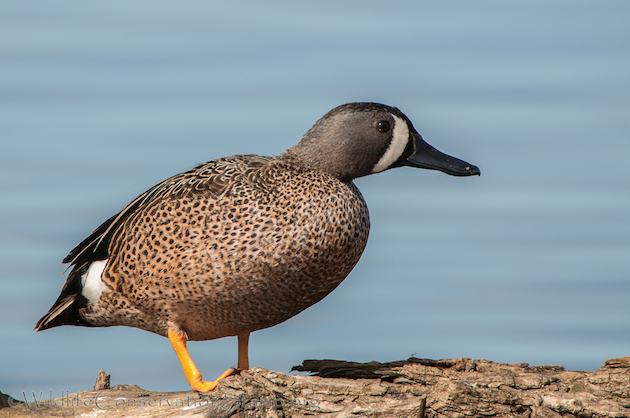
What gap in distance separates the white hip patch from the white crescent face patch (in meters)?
1.91

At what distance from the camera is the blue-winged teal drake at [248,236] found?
398 centimetres

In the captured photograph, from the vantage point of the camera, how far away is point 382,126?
4285 mm

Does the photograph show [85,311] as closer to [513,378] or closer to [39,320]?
[39,320]

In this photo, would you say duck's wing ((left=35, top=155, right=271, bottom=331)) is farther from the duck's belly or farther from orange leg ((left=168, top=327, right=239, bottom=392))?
orange leg ((left=168, top=327, right=239, bottom=392))

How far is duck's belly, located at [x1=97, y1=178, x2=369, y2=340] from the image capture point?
13.0 ft

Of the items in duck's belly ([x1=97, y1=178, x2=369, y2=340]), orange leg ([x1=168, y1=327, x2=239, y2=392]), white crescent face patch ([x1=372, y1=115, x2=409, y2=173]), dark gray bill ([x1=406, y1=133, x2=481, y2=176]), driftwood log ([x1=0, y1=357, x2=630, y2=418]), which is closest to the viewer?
driftwood log ([x1=0, y1=357, x2=630, y2=418])

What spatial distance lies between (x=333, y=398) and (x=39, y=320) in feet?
7.78

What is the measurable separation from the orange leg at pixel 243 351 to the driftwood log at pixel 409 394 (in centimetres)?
81

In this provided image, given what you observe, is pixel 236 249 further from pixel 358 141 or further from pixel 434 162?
pixel 434 162

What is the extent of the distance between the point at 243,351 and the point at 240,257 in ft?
3.77

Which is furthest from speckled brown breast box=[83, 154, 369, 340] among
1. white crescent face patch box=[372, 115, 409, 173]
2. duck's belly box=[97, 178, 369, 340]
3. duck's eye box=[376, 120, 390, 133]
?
duck's eye box=[376, 120, 390, 133]

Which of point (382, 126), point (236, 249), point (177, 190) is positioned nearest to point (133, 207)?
point (177, 190)

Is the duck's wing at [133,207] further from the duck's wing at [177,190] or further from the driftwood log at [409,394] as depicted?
the driftwood log at [409,394]

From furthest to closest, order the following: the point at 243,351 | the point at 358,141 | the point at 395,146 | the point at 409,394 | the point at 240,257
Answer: the point at 243,351 < the point at 395,146 < the point at 358,141 < the point at 240,257 < the point at 409,394
